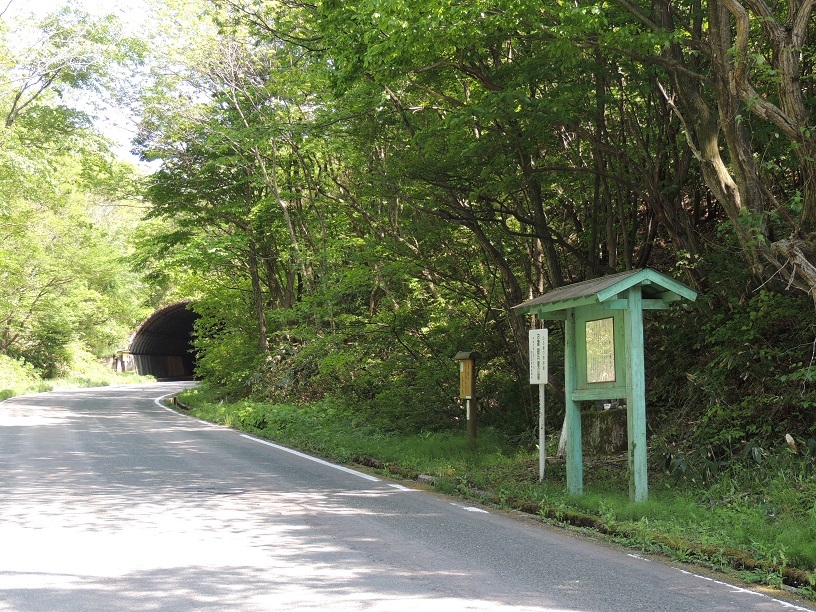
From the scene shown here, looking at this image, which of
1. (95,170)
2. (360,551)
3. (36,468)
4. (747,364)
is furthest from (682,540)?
(95,170)

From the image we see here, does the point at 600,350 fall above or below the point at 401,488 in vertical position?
above

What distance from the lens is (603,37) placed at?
876 cm

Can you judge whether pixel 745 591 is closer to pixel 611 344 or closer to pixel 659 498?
pixel 659 498

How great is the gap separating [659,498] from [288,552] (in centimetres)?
424

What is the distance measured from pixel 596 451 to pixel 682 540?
5348mm

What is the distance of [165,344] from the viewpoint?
190 ft

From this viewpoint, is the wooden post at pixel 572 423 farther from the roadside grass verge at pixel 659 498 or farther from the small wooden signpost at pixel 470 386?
the small wooden signpost at pixel 470 386

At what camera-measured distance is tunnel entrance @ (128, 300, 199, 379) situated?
4750 cm

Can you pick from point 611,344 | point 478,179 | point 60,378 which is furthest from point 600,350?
point 60,378

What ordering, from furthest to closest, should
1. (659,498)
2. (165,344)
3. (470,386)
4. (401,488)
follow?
1. (165,344)
2. (470,386)
3. (401,488)
4. (659,498)

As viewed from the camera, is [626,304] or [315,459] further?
[315,459]

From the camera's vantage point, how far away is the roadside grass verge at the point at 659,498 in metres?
5.87

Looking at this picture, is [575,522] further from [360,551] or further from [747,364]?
[747,364]

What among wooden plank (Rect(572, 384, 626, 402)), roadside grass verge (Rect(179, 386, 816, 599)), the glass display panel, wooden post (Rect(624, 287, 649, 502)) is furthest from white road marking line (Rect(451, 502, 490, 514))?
the glass display panel
